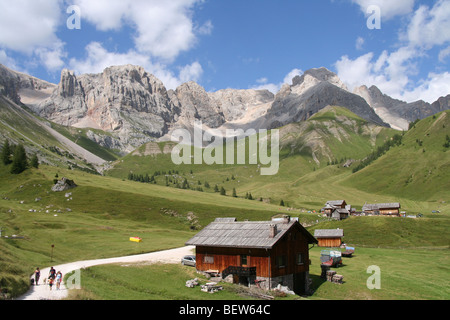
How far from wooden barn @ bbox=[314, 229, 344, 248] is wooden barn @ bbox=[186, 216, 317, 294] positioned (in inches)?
1497

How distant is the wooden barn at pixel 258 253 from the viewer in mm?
41625

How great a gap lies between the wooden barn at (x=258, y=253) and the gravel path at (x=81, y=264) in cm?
902

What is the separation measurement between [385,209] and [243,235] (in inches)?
4379

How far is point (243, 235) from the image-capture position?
45781 millimetres

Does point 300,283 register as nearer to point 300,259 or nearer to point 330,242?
point 300,259

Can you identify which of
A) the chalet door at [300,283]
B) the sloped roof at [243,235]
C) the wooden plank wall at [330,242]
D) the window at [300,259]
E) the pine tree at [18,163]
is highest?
the pine tree at [18,163]

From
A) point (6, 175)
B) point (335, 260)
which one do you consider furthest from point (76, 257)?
point (6, 175)

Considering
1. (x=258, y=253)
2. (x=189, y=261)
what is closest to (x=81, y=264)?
(x=189, y=261)

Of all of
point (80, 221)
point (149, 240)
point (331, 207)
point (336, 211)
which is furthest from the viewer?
point (331, 207)

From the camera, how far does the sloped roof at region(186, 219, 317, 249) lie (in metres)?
42.4

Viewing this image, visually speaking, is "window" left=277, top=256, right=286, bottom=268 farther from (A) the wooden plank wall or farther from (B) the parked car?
(A) the wooden plank wall

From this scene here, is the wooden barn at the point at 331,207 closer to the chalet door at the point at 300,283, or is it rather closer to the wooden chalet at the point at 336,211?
the wooden chalet at the point at 336,211

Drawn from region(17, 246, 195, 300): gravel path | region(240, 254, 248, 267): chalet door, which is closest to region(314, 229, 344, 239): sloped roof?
region(17, 246, 195, 300): gravel path

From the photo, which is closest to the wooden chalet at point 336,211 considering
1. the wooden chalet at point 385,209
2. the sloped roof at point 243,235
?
the wooden chalet at point 385,209
